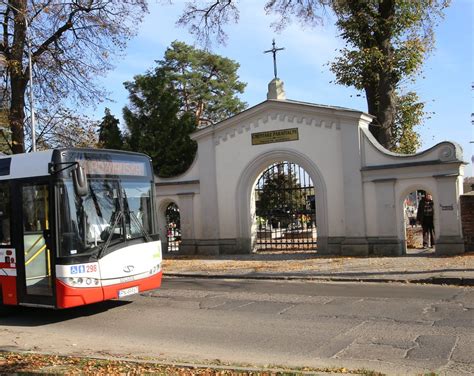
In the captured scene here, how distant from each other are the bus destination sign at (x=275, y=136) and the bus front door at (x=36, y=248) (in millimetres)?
10668

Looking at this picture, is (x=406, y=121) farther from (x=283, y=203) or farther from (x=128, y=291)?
(x=128, y=291)

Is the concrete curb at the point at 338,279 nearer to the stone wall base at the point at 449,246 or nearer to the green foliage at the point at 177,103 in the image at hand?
the stone wall base at the point at 449,246

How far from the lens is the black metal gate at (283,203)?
19750 millimetres

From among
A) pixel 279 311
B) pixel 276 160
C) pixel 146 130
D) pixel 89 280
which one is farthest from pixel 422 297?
pixel 146 130

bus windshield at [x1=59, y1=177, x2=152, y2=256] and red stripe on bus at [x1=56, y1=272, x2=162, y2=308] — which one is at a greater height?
bus windshield at [x1=59, y1=177, x2=152, y2=256]

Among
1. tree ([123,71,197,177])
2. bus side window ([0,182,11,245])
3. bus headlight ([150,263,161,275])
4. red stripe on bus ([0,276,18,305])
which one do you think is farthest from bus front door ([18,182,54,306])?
tree ([123,71,197,177])

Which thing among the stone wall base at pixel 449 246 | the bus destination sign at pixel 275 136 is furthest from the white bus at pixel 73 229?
the stone wall base at pixel 449 246

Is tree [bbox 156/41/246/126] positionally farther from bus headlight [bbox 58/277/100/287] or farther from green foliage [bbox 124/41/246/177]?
bus headlight [bbox 58/277/100/287]

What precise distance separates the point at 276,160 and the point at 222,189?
2279 millimetres

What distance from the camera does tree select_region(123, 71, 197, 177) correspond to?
34719mm

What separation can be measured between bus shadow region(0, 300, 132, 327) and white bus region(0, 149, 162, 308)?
0.41 m

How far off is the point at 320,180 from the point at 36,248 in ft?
35.3

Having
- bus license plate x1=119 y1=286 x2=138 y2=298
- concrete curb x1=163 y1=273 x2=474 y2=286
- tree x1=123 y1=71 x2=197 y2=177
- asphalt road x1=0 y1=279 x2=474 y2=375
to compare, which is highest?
tree x1=123 y1=71 x2=197 y2=177

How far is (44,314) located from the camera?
33.3 feet
